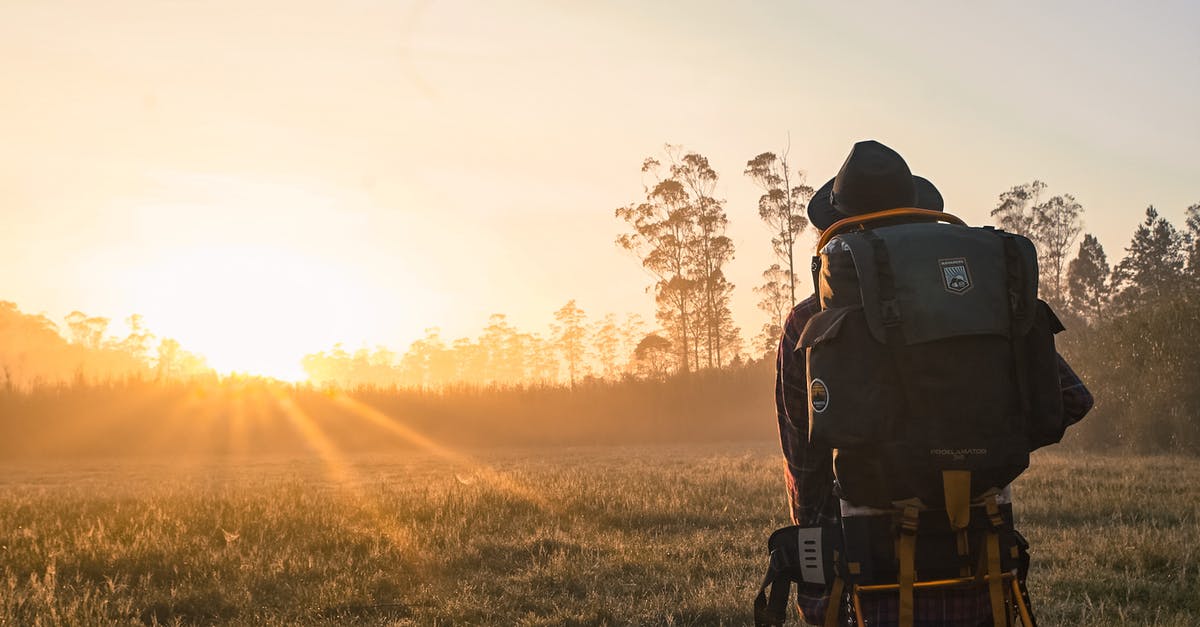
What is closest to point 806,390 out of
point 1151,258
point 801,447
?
point 801,447

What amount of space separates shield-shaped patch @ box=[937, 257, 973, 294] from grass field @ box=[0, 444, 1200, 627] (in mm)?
4000

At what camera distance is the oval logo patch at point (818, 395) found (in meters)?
2.37

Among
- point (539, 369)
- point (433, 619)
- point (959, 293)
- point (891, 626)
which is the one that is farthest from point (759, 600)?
point (539, 369)

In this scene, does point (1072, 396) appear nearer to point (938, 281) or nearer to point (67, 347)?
point (938, 281)

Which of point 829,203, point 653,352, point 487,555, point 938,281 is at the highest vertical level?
point 653,352

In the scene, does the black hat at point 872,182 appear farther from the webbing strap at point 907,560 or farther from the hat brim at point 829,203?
the webbing strap at point 907,560

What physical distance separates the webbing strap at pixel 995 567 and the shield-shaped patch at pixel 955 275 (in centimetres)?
62

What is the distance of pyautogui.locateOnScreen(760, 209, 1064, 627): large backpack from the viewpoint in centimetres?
232

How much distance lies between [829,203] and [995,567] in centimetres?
125

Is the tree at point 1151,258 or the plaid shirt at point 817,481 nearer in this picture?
the plaid shirt at point 817,481

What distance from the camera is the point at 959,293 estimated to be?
2.33 meters

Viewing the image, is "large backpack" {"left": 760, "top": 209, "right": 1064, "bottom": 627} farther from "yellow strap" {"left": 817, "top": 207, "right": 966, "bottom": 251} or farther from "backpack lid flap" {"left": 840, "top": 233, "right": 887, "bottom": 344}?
"yellow strap" {"left": 817, "top": 207, "right": 966, "bottom": 251}

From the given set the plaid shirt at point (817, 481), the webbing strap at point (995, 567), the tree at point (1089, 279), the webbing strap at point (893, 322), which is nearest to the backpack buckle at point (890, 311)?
the webbing strap at point (893, 322)

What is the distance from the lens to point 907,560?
7.86ft
